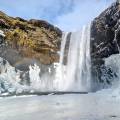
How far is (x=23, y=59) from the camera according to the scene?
73125mm

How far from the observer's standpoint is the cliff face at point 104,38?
68688mm

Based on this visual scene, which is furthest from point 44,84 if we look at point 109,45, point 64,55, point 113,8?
point 113,8

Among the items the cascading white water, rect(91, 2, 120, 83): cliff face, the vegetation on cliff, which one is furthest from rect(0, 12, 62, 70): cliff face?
rect(91, 2, 120, 83): cliff face

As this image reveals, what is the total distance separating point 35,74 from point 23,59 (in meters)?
3.87

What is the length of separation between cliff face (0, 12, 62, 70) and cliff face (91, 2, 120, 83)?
30.6ft

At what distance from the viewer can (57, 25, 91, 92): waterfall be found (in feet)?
237

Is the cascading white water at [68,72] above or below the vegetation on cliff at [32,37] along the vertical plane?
below

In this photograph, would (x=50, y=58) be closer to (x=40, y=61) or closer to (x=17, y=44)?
(x=40, y=61)

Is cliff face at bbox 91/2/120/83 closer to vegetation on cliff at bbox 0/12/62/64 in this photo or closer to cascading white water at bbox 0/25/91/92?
cascading white water at bbox 0/25/91/92

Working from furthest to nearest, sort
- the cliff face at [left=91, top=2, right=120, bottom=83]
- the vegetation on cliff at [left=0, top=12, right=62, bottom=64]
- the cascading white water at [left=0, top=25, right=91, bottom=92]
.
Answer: the vegetation on cliff at [left=0, top=12, right=62, bottom=64] → the cascading white water at [left=0, top=25, right=91, bottom=92] → the cliff face at [left=91, top=2, right=120, bottom=83]

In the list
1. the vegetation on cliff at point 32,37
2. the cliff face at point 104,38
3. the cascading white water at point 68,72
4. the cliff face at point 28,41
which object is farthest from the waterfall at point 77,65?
the cliff face at point 28,41

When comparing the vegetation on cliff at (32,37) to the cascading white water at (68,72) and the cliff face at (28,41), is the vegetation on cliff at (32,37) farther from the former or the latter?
the cascading white water at (68,72)

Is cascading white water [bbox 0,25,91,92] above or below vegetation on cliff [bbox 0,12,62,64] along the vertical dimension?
below

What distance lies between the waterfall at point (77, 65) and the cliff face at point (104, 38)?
1.62 m
